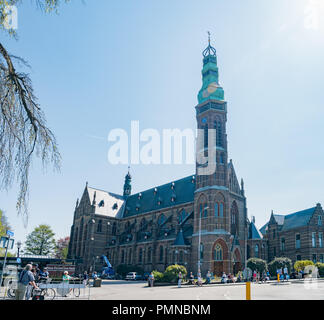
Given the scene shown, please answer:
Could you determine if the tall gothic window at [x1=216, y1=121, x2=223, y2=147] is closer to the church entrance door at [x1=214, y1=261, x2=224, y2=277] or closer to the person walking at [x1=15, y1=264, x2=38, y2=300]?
the church entrance door at [x1=214, y1=261, x2=224, y2=277]

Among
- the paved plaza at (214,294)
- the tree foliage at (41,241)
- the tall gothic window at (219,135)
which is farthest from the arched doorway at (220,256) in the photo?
the tree foliage at (41,241)

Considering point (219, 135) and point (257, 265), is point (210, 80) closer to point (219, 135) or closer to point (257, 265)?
point (219, 135)

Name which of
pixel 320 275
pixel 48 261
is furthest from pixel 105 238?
pixel 320 275

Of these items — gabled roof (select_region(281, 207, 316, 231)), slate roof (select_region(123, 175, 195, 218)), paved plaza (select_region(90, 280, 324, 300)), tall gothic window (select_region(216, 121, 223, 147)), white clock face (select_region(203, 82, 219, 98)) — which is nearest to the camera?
paved plaza (select_region(90, 280, 324, 300))

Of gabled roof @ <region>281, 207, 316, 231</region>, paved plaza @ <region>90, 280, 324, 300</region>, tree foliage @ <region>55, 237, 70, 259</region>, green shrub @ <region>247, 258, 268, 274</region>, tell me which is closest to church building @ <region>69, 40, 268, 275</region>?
green shrub @ <region>247, 258, 268, 274</region>

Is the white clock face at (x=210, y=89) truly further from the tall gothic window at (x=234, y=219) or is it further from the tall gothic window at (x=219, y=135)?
the tall gothic window at (x=234, y=219)

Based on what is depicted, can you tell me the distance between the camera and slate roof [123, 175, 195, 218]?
57188 mm

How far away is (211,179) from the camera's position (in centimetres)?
4722

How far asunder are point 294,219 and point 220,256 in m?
23.5

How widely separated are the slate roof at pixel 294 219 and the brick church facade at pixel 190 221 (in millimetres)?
1825

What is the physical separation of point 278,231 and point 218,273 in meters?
23.3

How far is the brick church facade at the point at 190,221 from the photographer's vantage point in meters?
45.1

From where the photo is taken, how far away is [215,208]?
4594 cm

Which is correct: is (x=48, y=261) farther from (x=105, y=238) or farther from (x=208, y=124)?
(x=208, y=124)
